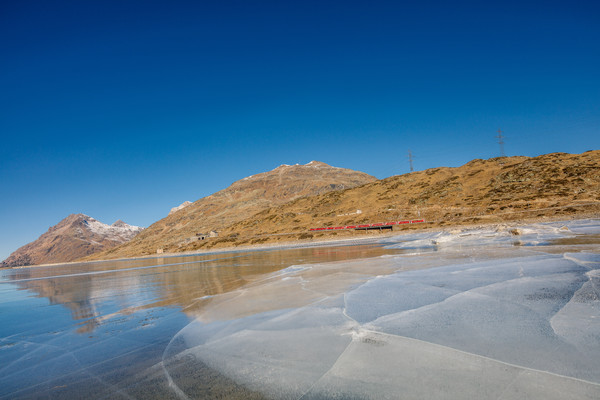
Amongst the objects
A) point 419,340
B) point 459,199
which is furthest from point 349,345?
point 459,199

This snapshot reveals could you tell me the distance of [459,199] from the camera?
7012 cm

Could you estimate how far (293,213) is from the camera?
342 ft

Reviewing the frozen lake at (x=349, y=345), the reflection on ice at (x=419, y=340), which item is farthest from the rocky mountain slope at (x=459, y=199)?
the frozen lake at (x=349, y=345)

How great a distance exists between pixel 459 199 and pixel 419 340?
242 ft

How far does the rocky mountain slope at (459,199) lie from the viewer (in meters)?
50.9

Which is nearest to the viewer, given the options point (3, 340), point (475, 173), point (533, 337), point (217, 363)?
point (533, 337)

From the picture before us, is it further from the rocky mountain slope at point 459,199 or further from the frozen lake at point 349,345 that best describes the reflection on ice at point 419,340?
the rocky mountain slope at point 459,199

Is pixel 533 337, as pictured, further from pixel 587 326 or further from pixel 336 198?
pixel 336 198

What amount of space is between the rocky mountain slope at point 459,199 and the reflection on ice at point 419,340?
148ft

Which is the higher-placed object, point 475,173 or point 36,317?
point 475,173

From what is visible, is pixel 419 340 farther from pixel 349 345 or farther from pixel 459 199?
A: pixel 459 199

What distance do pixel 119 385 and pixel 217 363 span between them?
45.7 inches

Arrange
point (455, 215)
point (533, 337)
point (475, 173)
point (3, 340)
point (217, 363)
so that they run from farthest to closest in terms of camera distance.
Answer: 1. point (475, 173)
2. point (455, 215)
3. point (3, 340)
4. point (217, 363)
5. point (533, 337)

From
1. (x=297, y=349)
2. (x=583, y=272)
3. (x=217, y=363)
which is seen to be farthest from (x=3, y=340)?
(x=583, y=272)
